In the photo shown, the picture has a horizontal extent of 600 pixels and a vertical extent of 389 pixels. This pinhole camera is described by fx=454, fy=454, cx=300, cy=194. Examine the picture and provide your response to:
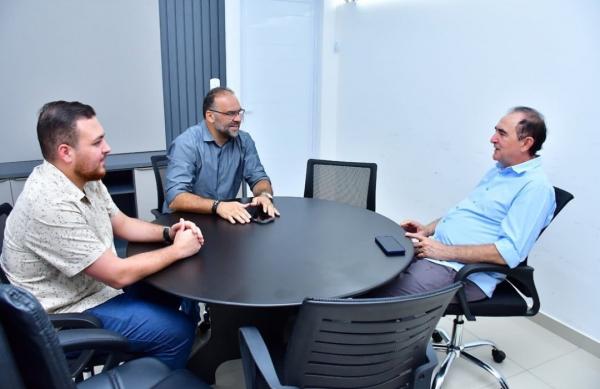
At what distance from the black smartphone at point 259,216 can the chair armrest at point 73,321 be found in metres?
0.86

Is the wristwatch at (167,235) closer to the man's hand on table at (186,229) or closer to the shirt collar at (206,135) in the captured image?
the man's hand on table at (186,229)

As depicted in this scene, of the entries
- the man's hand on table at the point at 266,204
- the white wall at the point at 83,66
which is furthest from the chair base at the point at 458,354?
the white wall at the point at 83,66

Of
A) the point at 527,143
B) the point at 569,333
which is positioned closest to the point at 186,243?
the point at 527,143

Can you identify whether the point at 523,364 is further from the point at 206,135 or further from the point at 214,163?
the point at 206,135

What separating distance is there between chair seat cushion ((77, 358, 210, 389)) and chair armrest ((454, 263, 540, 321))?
108 cm

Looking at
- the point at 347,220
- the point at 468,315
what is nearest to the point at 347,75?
the point at 347,220

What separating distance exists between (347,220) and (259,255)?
2.07 ft

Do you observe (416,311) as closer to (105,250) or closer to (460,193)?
(105,250)

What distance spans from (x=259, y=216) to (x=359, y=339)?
44.5 inches

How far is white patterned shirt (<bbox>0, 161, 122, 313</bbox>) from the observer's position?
151 centimetres

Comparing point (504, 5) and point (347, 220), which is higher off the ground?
point (504, 5)

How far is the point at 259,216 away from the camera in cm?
222

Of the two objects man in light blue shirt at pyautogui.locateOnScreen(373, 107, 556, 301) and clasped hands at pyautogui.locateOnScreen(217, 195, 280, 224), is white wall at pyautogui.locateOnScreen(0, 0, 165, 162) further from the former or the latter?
man in light blue shirt at pyautogui.locateOnScreen(373, 107, 556, 301)

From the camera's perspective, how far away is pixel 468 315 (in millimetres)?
1876
